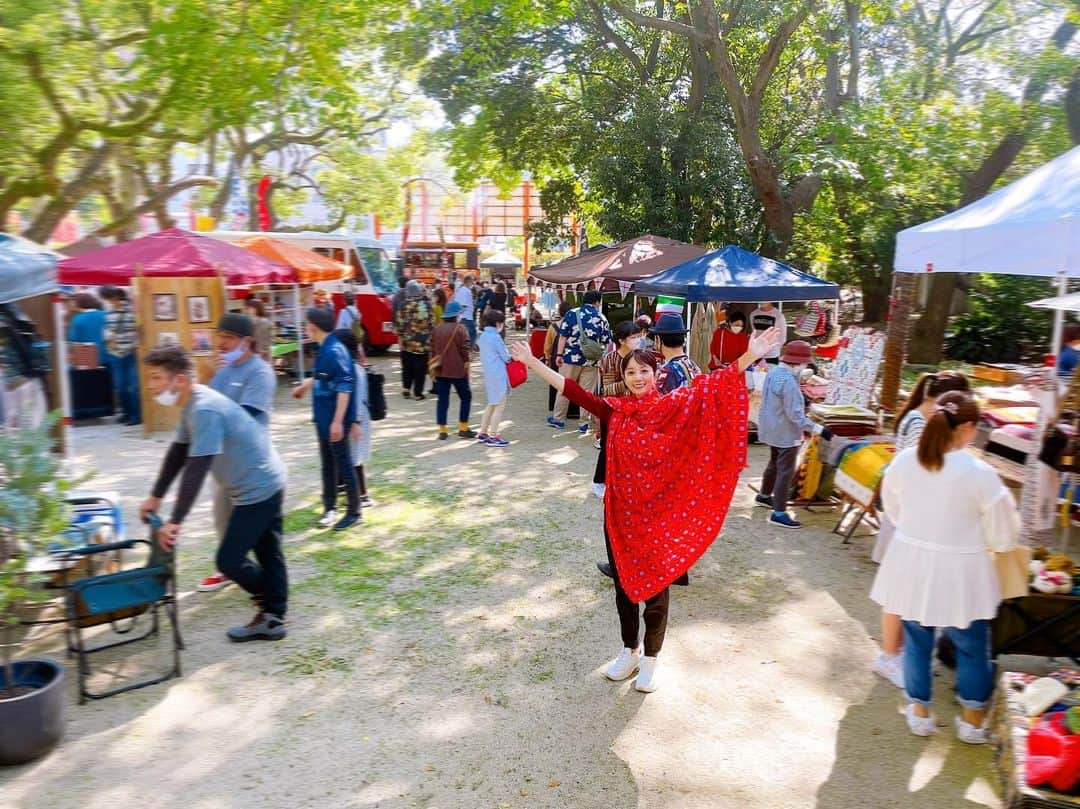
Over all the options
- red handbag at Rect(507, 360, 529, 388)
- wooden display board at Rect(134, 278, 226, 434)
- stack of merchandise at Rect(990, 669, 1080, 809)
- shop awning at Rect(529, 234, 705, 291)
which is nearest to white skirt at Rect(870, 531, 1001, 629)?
stack of merchandise at Rect(990, 669, 1080, 809)

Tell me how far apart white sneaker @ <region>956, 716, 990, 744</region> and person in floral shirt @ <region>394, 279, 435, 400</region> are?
9225mm

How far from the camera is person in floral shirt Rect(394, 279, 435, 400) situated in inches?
469

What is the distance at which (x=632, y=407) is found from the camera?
405 cm

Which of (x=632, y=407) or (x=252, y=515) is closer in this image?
(x=632, y=407)

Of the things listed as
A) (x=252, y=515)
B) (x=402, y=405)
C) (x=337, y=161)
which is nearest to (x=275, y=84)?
(x=402, y=405)

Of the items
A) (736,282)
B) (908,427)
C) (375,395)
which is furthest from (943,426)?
(736,282)

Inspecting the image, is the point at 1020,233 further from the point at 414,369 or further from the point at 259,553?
the point at 414,369

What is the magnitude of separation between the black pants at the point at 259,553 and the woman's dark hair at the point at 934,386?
3.80 meters

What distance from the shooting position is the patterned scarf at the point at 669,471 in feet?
13.3

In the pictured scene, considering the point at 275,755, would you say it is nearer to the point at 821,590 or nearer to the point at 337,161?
the point at 821,590

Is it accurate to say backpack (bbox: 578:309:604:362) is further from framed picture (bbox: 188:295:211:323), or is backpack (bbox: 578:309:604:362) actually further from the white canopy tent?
framed picture (bbox: 188:295:211:323)

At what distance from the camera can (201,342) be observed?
10.6 metres

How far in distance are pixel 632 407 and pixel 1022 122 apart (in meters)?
13.5

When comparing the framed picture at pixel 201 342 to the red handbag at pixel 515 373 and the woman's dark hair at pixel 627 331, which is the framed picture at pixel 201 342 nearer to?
the red handbag at pixel 515 373
